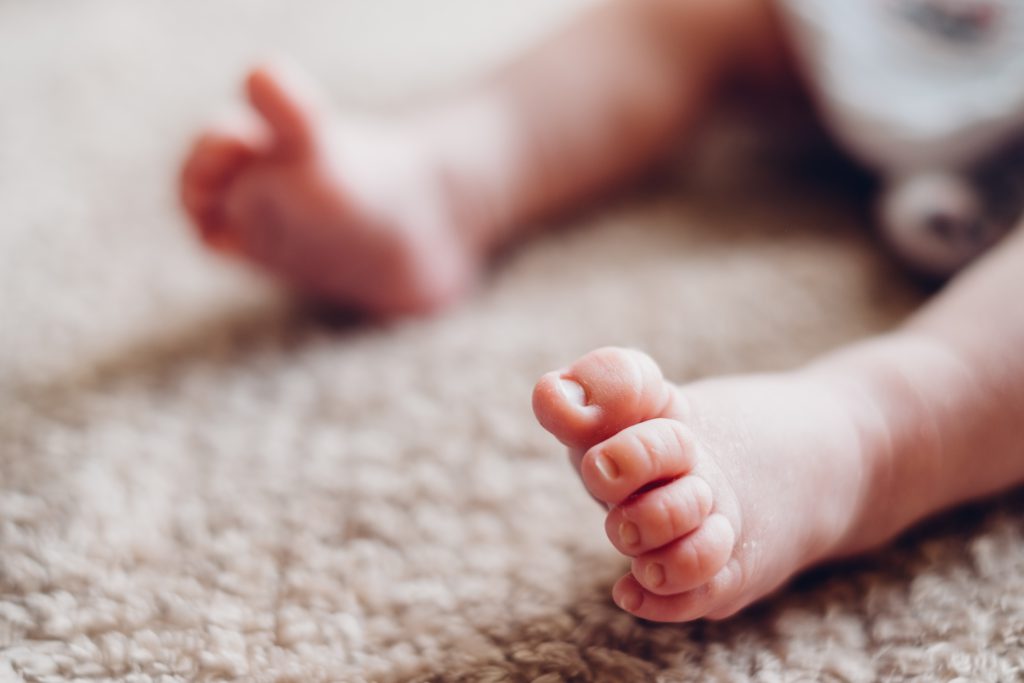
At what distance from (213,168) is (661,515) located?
393mm

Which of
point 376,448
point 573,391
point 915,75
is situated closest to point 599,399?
point 573,391

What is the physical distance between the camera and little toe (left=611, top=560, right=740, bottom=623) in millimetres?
370

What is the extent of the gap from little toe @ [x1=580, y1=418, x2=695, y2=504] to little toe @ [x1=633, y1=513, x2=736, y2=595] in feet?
0.08

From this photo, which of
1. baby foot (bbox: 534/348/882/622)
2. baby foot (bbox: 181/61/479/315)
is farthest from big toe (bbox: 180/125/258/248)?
baby foot (bbox: 534/348/882/622)

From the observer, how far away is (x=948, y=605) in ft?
1.39

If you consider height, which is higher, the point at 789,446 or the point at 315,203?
the point at 315,203

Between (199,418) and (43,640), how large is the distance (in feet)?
0.54

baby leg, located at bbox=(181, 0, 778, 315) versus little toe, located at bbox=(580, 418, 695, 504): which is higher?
baby leg, located at bbox=(181, 0, 778, 315)

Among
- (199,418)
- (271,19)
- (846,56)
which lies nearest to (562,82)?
(846,56)

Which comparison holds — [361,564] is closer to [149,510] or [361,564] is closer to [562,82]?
[149,510]

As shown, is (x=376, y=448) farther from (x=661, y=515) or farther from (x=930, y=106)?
(x=930, y=106)

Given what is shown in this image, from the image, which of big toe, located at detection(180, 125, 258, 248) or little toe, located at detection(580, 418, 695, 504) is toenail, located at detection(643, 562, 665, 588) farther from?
big toe, located at detection(180, 125, 258, 248)

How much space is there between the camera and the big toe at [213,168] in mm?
601

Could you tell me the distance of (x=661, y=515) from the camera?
355 millimetres
